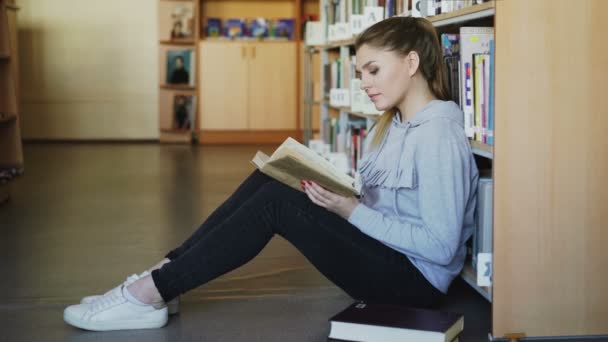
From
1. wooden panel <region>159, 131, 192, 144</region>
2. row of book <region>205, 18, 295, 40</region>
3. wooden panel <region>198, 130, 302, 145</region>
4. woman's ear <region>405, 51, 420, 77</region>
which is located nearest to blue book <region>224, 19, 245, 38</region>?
row of book <region>205, 18, 295, 40</region>

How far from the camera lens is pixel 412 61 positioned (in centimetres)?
208

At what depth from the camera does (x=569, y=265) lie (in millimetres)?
1976

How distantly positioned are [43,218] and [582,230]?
2802 millimetres

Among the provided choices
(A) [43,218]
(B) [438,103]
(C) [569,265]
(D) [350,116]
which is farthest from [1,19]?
(C) [569,265]

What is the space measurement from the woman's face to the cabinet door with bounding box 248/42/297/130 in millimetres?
6429

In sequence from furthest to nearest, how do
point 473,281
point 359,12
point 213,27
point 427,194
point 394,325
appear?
point 213,27
point 359,12
point 473,281
point 427,194
point 394,325

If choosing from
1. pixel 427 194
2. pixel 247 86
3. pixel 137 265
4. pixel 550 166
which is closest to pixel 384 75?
pixel 427 194

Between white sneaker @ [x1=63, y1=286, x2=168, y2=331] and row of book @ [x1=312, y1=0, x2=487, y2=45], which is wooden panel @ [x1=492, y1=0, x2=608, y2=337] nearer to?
row of book @ [x1=312, y1=0, x2=487, y2=45]

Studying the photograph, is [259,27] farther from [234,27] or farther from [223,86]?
[223,86]

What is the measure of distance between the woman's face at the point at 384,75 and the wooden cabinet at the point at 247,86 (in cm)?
643

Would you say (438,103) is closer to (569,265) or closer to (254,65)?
(569,265)

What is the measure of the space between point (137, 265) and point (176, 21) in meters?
5.74

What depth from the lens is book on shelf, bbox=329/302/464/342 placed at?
5.85 feet

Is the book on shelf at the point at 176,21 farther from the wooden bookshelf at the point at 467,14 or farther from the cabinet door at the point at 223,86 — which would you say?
the wooden bookshelf at the point at 467,14
